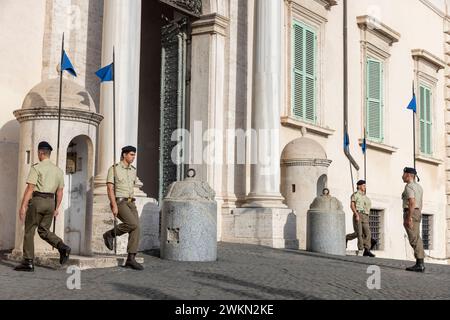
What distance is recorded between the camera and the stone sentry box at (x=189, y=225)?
8.91m

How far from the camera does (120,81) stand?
10.4m

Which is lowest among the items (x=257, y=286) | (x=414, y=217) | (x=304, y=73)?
(x=257, y=286)

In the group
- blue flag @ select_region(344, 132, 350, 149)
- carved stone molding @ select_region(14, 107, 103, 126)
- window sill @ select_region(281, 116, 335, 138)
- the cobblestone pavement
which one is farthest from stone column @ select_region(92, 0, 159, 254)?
blue flag @ select_region(344, 132, 350, 149)

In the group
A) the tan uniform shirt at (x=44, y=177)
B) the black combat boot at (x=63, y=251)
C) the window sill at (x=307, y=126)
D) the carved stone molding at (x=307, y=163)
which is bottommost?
the black combat boot at (x=63, y=251)

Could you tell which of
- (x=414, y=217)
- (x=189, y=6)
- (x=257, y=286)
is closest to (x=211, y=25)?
(x=189, y=6)

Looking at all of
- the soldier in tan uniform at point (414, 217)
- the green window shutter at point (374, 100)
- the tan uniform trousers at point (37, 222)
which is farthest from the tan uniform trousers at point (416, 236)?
the green window shutter at point (374, 100)

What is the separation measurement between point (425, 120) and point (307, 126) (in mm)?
7431

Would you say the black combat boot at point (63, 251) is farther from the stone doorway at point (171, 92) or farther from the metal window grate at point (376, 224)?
the metal window grate at point (376, 224)

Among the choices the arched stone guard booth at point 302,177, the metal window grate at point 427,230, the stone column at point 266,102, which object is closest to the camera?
the stone column at point 266,102

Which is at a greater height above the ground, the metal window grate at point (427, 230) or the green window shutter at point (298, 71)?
the green window shutter at point (298, 71)

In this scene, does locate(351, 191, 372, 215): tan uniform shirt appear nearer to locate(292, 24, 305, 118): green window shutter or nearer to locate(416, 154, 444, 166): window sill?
locate(292, 24, 305, 118): green window shutter

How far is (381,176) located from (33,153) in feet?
40.6

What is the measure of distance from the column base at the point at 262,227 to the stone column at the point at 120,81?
3.12 m

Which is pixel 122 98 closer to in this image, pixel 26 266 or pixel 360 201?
pixel 26 266
